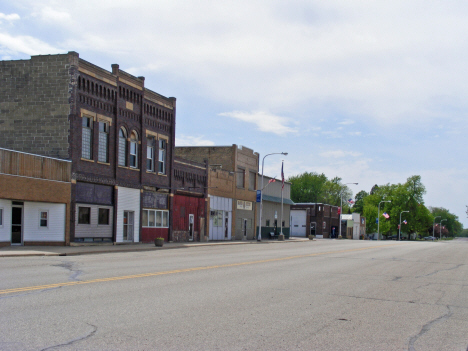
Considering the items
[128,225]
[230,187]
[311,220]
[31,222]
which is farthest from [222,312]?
[311,220]

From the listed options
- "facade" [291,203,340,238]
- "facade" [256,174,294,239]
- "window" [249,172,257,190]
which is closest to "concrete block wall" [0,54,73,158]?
"window" [249,172,257,190]

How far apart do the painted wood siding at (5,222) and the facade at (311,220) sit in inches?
2741

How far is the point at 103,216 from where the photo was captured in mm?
32719

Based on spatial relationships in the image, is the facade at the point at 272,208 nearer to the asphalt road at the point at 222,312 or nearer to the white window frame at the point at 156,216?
the white window frame at the point at 156,216

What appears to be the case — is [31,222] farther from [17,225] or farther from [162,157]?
[162,157]

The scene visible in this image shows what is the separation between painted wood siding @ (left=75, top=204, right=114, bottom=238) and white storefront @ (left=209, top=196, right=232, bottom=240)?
15.9 m

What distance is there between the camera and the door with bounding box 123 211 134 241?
3516cm

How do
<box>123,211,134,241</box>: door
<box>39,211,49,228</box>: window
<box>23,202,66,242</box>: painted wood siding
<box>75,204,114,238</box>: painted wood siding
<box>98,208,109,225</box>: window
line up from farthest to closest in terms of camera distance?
<box>123,211,134,241</box>: door < <box>98,208,109,225</box>: window < <box>75,204,114,238</box>: painted wood siding < <box>39,211,49,228</box>: window < <box>23,202,66,242</box>: painted wood siding

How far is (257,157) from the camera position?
5944 cm

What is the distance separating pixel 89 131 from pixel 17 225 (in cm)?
744

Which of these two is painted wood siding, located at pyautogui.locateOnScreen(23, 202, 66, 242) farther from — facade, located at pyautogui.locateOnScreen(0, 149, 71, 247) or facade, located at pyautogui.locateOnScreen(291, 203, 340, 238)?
facade, located at pyautogui.locateOnScreen(291, 203, 340, 238)

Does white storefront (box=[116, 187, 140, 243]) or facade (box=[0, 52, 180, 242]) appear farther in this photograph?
white storefront (box=[116, 187, 140, 243])

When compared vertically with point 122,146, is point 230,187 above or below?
below

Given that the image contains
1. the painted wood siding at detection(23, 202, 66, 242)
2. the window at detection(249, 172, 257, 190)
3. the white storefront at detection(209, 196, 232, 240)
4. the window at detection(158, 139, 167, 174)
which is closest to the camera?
the painted wood siding at detection(23, 202, 66, 242)
